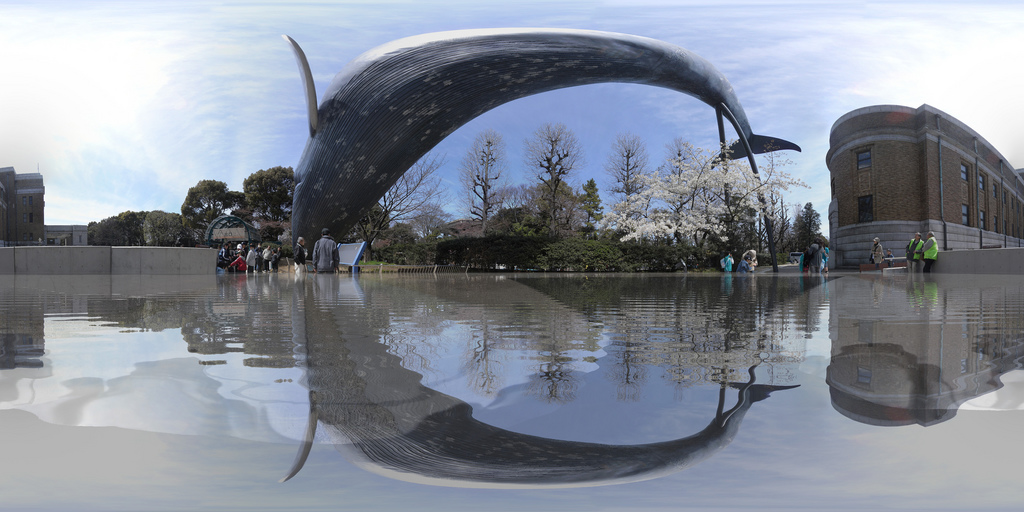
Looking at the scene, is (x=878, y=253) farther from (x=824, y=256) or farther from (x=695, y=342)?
(x=695, y=342)

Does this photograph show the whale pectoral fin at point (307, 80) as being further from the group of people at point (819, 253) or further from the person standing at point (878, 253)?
the person standing at point (878, 253)

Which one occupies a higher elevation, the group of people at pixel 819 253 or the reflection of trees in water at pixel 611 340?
the group of people at pixel 819 253

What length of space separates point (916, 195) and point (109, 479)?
1034 inches

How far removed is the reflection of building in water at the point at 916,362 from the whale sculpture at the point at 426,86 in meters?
12.8

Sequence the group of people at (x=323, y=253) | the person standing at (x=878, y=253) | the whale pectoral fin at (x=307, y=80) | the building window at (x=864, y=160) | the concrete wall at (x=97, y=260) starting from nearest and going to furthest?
1. the group of people at (x=323, y=253)
2. the concrete wall at (x=97, y=260)
3. the whale pectoral fin at (x=307, y=80)
4. the person standing at (x=878, y=253)
5. the building window at (x=864, y=160)

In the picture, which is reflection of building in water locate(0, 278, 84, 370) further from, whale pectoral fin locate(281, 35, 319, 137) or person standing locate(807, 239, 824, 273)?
person standing locate(807, 239, 824, 273)

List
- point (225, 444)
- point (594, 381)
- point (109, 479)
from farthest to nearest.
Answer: point (594, 381) < point (225, 444) < point (109, 479)

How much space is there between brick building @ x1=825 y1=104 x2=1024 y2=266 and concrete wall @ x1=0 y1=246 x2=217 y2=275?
26.3m

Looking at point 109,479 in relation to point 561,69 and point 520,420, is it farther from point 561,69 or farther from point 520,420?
point 561,69

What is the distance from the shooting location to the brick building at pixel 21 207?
88.9 ft

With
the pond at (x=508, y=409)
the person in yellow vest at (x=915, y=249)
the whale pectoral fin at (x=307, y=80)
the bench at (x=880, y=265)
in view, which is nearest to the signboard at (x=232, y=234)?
the whale pectoral fin at (x=307, y=80)

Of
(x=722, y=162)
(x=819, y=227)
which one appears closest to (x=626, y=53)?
(x=722, y=162)

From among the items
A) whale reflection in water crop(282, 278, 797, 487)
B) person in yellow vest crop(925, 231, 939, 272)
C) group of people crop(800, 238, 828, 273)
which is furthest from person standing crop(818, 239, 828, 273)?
whale reflection in water crop(282, 278, 797, 487)

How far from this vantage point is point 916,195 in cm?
1983
